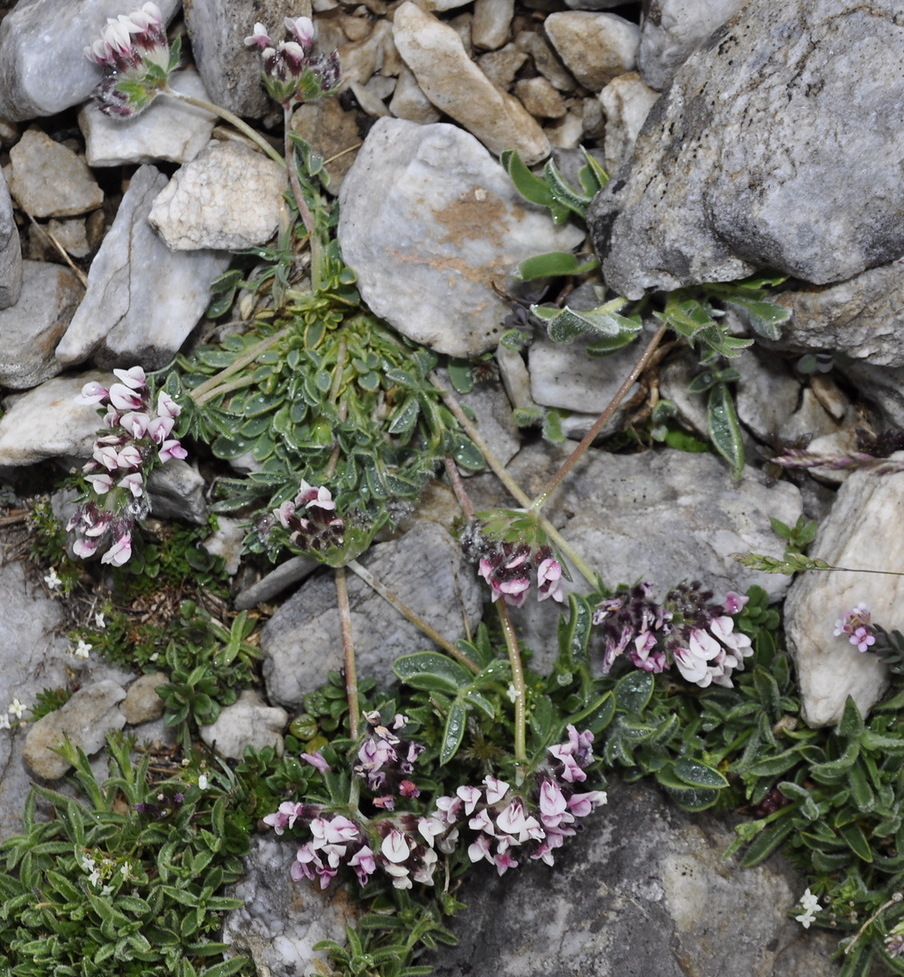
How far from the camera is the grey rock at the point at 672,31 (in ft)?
16.2

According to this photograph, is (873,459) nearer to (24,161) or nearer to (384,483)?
(384,483)

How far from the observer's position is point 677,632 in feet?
16.3

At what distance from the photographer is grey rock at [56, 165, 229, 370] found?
17.7ft

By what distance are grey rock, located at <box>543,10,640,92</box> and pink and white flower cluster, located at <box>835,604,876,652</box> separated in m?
3.07

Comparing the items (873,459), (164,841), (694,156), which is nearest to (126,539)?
(164,841)

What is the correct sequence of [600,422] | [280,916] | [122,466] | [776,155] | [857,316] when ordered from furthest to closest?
1. [600,422]
2. [280,916]
3. [122,466]
4. [857,316]
5. [776,155]

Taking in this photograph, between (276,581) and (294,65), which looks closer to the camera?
(294,65)

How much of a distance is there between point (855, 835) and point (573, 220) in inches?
137

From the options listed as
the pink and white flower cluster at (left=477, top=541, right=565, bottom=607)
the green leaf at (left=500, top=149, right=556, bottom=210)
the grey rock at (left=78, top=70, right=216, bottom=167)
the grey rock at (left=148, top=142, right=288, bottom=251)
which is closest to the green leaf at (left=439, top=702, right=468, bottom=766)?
the pink and white flower cluster at (left=477, top=541, right=565, bottom=607)

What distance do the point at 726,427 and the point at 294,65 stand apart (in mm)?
2943

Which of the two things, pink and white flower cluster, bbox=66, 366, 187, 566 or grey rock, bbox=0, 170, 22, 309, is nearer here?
pink and white flower cluster, bbox=66, 366, 187, 566

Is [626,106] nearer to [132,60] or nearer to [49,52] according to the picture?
[132,60]

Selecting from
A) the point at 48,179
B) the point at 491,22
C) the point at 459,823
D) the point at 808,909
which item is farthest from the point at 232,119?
the point at 808,909

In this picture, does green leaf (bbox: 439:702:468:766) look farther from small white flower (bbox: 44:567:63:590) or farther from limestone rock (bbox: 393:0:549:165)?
limestone rock (bbox: 393:0:549:165)
